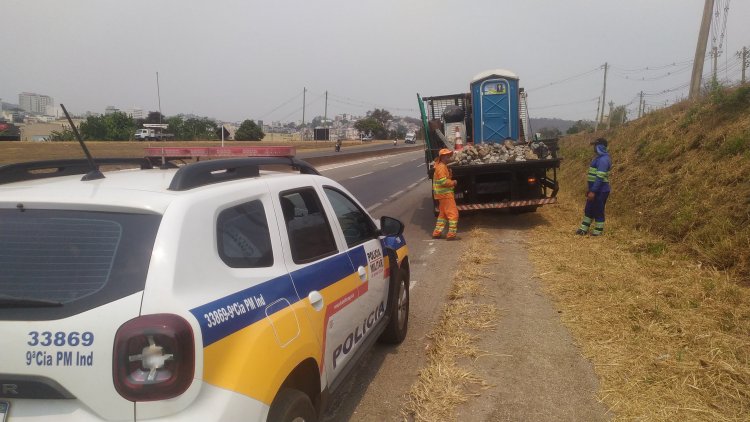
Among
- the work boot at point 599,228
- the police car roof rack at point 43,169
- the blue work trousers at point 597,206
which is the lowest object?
the work boot at point 599,228

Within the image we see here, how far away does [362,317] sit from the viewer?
3580mm

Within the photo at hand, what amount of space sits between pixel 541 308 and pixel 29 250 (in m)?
4.90

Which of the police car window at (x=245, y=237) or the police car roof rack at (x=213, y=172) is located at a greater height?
the police car roof rack at (x=213, y=172)

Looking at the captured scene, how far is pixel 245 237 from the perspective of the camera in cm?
246

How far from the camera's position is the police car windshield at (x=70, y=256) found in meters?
1.92

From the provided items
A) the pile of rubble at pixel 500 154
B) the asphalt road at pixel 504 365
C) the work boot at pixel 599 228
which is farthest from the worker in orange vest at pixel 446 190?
the work boot at pixel 599 228

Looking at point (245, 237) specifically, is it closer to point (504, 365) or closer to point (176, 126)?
point (504, 365)

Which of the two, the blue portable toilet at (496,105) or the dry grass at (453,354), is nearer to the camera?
the dry grass at (453,354)

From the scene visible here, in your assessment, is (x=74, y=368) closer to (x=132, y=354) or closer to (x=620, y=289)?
(x=132, y=354)

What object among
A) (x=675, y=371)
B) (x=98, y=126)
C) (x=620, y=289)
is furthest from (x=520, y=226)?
(x=98, y=126)

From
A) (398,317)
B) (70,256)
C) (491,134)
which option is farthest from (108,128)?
(70,256)

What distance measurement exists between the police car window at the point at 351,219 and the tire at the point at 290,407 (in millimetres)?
1238

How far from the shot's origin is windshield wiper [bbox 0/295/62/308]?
6.24 feet

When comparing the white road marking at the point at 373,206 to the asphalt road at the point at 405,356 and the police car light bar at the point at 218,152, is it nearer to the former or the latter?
the asphalt road at the point at 405,356
